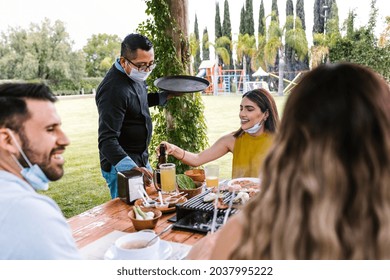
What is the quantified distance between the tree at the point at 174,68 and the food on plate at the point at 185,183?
247 centimetres

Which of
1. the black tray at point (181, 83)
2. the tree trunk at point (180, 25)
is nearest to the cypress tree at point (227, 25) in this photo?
the tree trunk at point (180, 25)

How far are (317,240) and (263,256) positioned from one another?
148 millimetres

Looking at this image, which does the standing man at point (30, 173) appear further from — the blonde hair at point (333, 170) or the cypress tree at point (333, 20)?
the cypress tree at point (333, 20)

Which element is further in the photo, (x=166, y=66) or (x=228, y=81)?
(x=228, y=81)

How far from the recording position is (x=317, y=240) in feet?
2.57

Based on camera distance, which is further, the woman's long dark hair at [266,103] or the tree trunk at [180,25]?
the tree trunk at [180,25]

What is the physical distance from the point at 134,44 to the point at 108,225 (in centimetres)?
178

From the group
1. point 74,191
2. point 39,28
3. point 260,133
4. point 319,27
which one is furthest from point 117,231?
point 39,28

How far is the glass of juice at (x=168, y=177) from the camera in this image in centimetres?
227

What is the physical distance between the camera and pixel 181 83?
3.74 metres

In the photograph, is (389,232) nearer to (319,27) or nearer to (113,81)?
(113,81)

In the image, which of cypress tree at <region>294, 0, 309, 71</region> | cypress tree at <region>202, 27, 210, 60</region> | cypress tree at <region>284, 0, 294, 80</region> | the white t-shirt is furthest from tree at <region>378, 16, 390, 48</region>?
cypress tree at <region>202, 27, 210, 60</region>

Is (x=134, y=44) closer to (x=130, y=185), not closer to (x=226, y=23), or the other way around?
(x=130, y=185)

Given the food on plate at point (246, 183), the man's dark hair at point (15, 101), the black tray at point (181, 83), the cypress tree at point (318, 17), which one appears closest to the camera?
the man's dark hair at point (15, 101)
